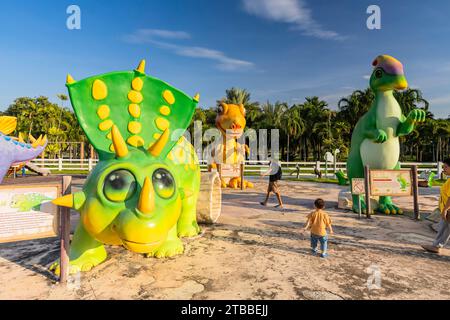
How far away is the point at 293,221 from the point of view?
629cm

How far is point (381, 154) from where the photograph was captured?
719cm

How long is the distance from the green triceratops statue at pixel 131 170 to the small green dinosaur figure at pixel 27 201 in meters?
0.36

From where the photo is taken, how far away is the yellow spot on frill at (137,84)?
404cm

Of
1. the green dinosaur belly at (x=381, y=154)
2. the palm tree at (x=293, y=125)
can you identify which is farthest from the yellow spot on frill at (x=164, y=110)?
the palm tree at (x=293, y=125)

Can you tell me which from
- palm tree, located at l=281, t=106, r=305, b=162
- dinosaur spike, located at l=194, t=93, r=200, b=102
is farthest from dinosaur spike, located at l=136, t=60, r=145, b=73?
palm tree, located at l=281, t=106, r=305, b=162

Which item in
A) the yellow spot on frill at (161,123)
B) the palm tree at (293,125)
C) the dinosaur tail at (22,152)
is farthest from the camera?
the palm tree at (293,125)

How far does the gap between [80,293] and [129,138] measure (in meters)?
1.91

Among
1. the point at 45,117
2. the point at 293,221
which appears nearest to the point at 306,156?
the point at 45,117

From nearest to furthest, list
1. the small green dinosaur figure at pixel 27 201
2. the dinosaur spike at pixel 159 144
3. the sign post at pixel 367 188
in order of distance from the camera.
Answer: the small green dinosaur figure at pixel 27 201
the dinosaur spike at pixel 159 144
the sign post at pixel 367 188

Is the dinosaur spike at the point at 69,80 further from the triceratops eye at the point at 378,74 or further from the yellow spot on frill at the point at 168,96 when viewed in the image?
the triceratops eye at the point at 378,74

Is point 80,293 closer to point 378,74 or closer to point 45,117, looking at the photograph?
point 378,74

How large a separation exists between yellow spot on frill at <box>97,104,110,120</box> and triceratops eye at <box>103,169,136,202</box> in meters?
1.13

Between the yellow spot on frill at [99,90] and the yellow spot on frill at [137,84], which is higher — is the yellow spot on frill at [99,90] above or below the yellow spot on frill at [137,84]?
below

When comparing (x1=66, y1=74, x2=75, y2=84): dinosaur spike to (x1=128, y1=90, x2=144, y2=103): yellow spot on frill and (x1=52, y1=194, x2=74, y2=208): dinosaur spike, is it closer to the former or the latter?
(x1=128, y1=90, x2=144, y2=103): yellow spot on frill
